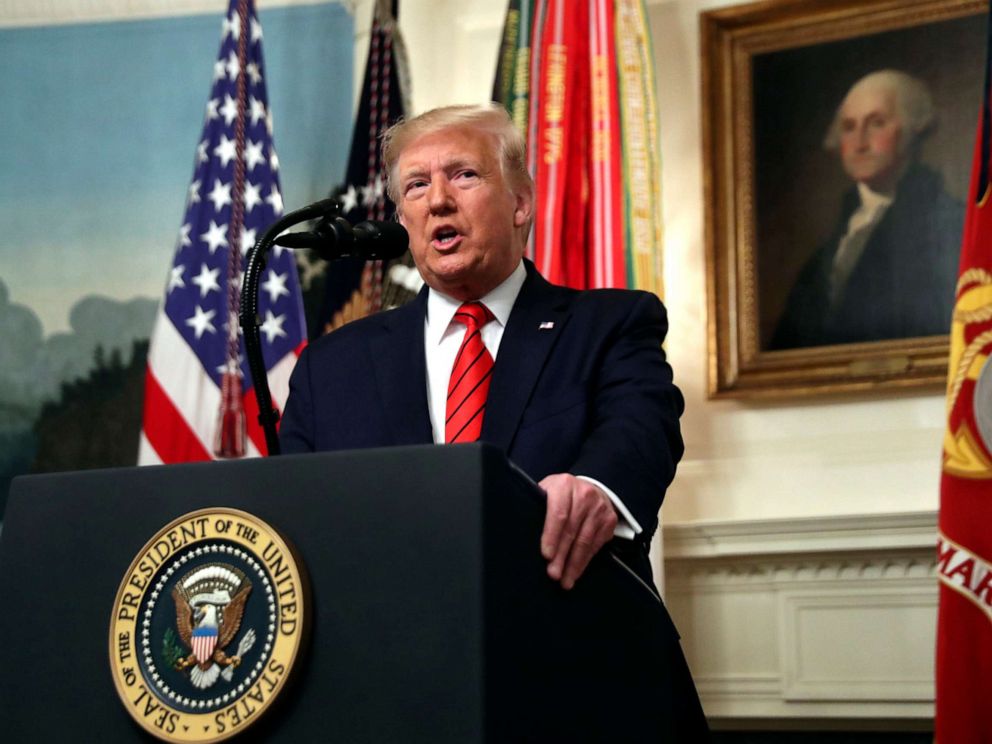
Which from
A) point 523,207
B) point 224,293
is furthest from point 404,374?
point 224,293

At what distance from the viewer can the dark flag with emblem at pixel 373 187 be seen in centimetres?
488

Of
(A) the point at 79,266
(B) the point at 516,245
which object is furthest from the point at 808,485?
(A) the point at 79,266

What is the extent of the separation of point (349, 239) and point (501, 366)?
367 millimetres

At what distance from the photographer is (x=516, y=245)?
2.60m

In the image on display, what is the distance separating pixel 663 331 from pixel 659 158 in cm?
229

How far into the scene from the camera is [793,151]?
4730 mm

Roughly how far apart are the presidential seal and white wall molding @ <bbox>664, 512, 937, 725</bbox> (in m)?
3.06

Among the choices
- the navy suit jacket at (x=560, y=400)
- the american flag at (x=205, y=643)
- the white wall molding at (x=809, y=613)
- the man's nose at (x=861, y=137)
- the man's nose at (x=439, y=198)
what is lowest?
the white wall molding at (x=809, y=613)

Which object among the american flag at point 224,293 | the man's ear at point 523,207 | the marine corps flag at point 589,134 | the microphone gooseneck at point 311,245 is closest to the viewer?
the microphone gooseneck at point 311,245

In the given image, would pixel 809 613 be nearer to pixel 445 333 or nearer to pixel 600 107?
pixel 600 107

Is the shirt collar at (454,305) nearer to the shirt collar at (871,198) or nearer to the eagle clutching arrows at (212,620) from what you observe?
the eagle clutching arrows at (212,620)

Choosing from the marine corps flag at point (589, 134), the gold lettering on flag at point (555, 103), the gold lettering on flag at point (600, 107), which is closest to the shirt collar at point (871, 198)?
the marine corps flag at point (589, 134)

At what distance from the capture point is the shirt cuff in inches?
69.0

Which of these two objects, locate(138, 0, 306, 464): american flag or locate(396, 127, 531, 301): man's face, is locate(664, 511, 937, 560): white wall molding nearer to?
locate(138, 0, 306, 464): american flag
